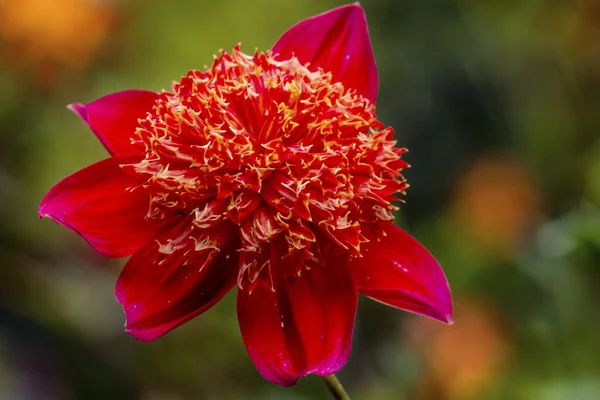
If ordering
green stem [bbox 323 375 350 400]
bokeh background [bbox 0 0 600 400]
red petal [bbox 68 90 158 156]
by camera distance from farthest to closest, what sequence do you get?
bokeh background [bbox 0 0 600 400]
red petal [bbox 68 90 158 156]
green stem [bbox 323 375 350 400]

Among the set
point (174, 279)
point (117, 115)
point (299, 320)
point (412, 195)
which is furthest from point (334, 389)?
point (412, 195)

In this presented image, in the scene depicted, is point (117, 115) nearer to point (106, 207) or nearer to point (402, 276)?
point (106, 207)

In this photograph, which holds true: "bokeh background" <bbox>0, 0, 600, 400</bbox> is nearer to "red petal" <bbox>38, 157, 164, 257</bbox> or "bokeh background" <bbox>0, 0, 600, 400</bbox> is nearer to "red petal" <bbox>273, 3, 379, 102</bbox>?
"red petal" <bbox>273, 3, 379, 102</bbox>

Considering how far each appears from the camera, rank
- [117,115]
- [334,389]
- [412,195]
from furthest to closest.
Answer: [412,195]
[117,115]
[334,389]

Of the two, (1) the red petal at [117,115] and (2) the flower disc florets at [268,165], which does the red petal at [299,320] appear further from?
(1) the red petal at [117,115]

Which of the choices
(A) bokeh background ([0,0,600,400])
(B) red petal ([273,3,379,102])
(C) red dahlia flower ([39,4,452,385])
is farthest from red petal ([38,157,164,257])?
(A) bokeh background ([0,0,600,400])

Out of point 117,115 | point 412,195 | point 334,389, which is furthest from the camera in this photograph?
point 412,195
